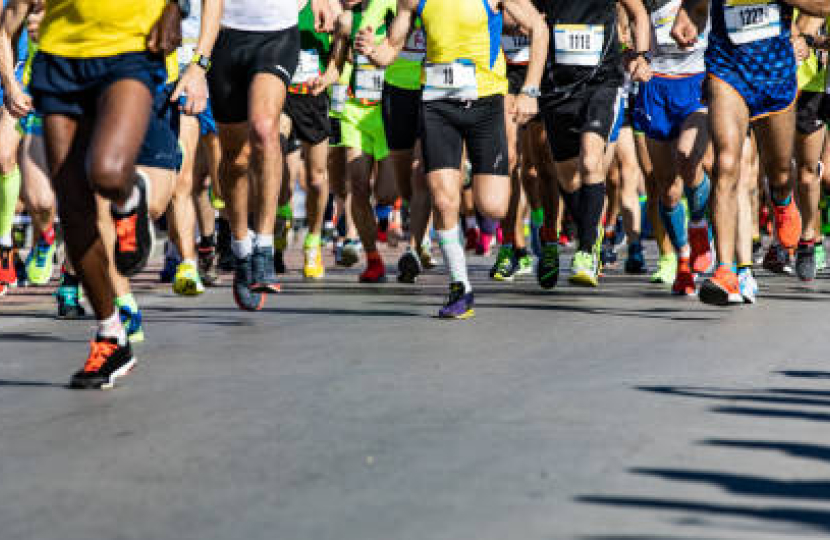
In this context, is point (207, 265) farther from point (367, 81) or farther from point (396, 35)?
point (396, 35)

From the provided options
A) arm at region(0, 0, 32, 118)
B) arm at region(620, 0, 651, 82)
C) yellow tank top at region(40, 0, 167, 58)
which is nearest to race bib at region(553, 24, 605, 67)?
arm at region(620, 0, 651, 82)

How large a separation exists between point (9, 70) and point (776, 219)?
5.26 meters

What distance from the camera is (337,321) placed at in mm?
10031

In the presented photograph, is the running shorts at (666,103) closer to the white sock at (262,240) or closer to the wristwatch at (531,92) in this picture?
the wristwatch at (531,92)

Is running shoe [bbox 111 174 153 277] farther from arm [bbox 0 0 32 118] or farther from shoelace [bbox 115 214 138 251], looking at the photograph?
arm [bbox 0 0 32 118]

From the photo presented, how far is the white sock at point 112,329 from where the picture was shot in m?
7.24

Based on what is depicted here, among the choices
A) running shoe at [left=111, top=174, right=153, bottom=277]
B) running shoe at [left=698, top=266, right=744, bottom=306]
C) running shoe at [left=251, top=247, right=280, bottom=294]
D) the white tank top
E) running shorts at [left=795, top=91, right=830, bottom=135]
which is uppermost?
the white tank top

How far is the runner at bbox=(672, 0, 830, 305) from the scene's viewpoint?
1011 centimetres

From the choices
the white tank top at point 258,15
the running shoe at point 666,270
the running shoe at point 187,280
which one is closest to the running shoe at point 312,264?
the running shoe at point 666,270

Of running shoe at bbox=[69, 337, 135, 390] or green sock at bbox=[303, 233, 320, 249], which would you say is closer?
running shoe at bbox=[69, 337, 135, 390]

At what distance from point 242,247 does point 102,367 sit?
9.47 feet

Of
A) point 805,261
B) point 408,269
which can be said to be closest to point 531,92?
point 408,269

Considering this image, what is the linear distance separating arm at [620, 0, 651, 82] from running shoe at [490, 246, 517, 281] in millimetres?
2594

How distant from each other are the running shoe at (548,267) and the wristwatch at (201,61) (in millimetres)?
4262
